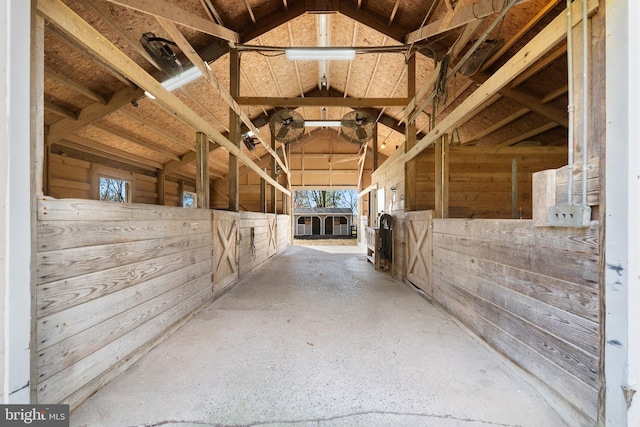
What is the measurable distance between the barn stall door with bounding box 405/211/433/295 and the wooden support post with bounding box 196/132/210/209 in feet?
8.86

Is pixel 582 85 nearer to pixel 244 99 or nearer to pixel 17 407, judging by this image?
pixel 17 407

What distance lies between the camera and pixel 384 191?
608 cm

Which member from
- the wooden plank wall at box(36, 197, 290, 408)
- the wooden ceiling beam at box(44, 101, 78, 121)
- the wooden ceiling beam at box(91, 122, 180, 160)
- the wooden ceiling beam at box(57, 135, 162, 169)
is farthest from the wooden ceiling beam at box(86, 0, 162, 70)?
the wooden ceiling beam at box(57, 135, 162, 169)

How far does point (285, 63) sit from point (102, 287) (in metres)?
5.81

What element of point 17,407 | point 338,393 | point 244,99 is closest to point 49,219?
point 17,407

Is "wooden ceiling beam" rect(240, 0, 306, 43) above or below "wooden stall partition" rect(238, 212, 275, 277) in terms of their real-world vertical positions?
above

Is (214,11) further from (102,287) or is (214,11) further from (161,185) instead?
(161,185)

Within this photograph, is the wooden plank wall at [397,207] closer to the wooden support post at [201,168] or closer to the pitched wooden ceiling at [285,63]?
the pitched wooden ceiling at [285,63]

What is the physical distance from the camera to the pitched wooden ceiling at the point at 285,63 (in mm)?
3154

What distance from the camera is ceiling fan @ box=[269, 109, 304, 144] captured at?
198 inches

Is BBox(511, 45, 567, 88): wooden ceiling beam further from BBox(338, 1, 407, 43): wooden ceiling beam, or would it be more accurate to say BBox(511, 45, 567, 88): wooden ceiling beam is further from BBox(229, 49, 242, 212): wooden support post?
BBox(229, 49, 242, 212): wooden support post

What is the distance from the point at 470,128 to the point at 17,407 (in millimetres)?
7547

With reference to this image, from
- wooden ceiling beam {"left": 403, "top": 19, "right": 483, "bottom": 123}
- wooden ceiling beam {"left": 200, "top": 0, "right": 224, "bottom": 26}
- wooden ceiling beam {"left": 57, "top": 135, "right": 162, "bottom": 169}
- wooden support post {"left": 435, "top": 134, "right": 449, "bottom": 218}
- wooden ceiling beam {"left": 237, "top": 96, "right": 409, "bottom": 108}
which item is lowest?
wooden support post {"left": 435, "top": 134, "right": 449, "bottom": 218}

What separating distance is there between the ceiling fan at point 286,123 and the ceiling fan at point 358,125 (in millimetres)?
861
